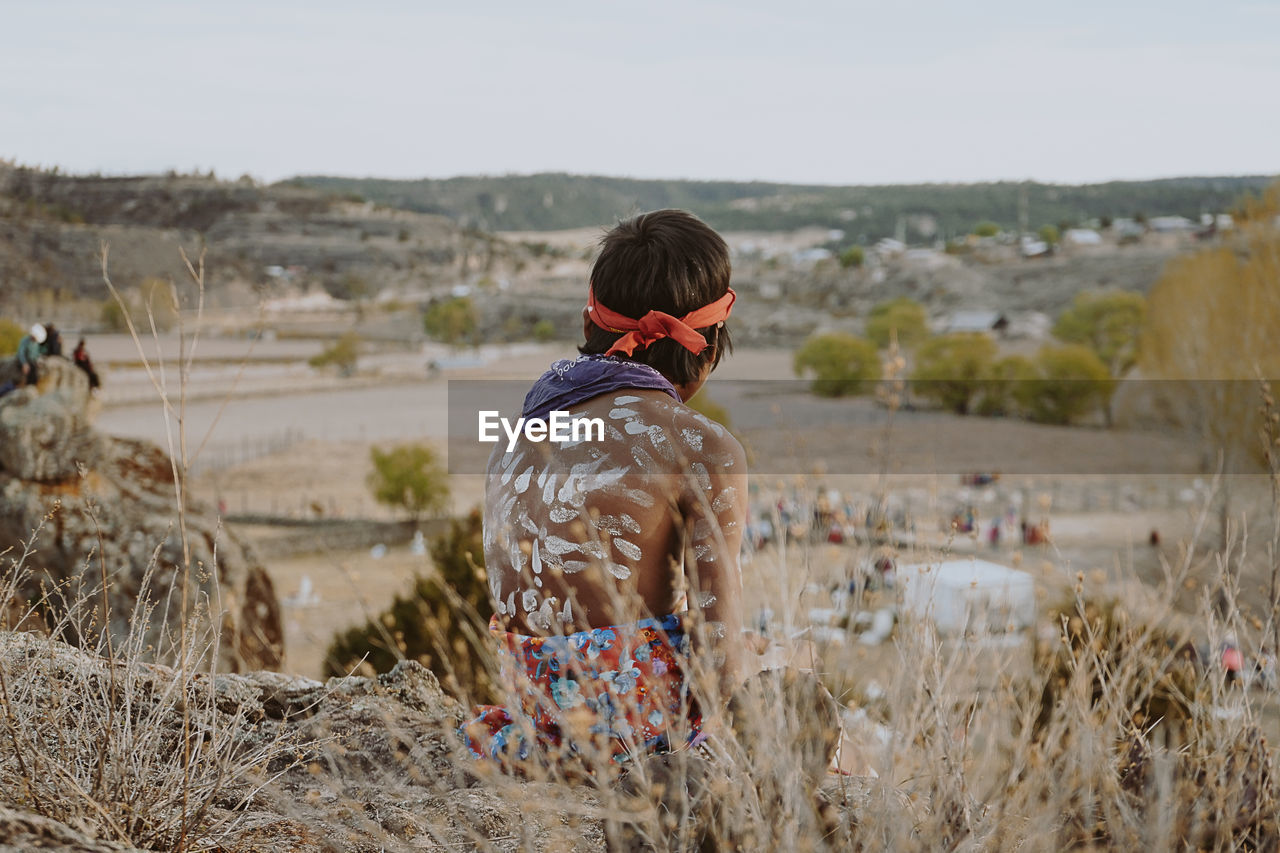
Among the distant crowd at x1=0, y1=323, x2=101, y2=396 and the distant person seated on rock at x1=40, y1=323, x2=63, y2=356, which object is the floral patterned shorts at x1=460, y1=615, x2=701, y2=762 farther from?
the distant person seated on rock at x1=40, y1=323, x2=63, y2=356

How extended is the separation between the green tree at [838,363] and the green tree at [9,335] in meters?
36.2

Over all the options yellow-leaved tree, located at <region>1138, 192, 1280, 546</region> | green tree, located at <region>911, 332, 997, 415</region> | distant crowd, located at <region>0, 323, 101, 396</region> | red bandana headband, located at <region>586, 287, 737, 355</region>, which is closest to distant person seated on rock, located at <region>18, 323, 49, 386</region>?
distant crowd, located at <region>0, 323, 101, 396</region>

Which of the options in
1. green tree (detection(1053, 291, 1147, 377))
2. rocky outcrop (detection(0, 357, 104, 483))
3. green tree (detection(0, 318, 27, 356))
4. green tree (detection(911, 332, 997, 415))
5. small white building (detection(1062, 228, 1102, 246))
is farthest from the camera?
small white building (detection(1062, 228, 1102, 246))

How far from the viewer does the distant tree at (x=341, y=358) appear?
61531 mm

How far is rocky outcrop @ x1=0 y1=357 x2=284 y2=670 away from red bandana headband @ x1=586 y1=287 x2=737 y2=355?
376 cm

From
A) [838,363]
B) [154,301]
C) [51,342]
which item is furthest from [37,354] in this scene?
[838,363]

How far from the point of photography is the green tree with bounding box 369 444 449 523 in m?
28.2

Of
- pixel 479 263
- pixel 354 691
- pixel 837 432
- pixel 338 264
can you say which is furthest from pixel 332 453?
pixel 479 263

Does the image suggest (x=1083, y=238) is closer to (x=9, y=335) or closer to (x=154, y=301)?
(x=9, y=335)

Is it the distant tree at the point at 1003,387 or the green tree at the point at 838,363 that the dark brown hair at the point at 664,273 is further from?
the green tree at the point at 838,363

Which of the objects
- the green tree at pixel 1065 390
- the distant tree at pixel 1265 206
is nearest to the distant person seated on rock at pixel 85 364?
the distant tree at pixel 1265 206

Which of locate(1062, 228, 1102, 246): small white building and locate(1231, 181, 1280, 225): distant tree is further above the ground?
locate(1062, 228, 1102, 246): small white building

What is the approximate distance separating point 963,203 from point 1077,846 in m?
124

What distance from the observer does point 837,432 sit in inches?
1607
